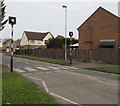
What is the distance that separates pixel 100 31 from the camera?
107ft

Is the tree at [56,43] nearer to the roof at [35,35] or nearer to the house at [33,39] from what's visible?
the house at [33,39]

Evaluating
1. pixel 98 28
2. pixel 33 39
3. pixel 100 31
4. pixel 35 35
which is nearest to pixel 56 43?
pixel 98 28

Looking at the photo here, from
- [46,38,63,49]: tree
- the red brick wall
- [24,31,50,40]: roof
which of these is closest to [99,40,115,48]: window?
the red brick wall

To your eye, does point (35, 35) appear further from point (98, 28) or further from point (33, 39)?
point (98, 28)

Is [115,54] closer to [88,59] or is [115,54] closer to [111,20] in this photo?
[88,59]

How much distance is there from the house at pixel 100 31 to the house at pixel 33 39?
118ft

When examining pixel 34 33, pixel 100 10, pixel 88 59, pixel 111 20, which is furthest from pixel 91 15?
pixel 34 33

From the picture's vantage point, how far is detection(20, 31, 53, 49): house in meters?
70.8

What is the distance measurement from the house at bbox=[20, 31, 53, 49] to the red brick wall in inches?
1403

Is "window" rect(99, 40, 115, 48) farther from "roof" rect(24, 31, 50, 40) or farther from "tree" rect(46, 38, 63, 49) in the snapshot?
"roof" rect(24, 31, 50, 40)

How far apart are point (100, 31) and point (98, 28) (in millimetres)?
803

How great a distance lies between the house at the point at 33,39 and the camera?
70.8 m

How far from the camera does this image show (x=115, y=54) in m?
22.5

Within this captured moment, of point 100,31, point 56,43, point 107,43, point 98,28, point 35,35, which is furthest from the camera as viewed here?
point 35,35
